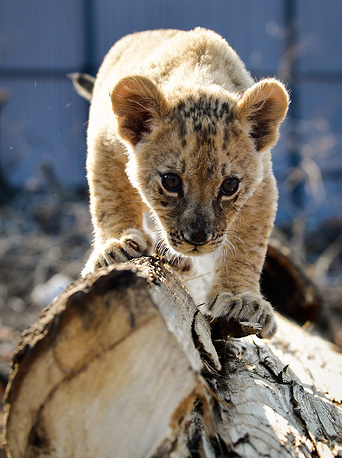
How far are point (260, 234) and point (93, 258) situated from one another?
111cm

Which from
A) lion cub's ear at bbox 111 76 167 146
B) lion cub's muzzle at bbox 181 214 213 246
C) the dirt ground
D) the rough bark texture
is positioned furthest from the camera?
the dirt ground

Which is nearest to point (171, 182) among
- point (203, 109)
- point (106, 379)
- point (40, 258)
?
point (203, 109)

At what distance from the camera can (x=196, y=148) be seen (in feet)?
9.24

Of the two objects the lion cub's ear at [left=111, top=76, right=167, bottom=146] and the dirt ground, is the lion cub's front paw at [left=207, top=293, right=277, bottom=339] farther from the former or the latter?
the dirt ground

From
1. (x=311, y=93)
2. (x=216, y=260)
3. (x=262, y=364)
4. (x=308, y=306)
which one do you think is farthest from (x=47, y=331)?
(x=311, y=93)

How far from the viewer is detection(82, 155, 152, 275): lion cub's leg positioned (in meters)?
3.20

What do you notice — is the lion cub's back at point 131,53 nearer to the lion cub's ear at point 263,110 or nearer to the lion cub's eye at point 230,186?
the lion cub's ear at point 263,110

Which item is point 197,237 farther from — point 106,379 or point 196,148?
point 106,379

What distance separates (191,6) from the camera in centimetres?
973

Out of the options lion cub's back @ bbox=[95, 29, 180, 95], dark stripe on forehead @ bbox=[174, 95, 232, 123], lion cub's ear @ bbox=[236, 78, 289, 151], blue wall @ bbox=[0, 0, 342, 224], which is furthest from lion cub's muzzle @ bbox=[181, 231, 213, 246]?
blue wall @ bbox=[0, 0, 342, 224]

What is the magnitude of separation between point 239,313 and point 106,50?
8.33 m

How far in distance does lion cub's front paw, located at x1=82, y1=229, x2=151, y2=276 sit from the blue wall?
696 cm

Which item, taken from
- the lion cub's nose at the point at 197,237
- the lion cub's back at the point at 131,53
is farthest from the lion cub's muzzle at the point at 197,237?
the lion cub's back at the point at 131,53

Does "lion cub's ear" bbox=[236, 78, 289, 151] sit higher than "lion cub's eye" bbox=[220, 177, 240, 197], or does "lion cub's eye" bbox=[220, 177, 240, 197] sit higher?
"lion cub's ear" bbox=[236, 78, 289, 151]
